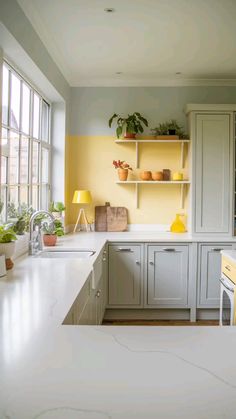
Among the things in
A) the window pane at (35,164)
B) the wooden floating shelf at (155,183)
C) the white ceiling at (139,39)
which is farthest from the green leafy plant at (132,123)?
the window pane at (35,164)

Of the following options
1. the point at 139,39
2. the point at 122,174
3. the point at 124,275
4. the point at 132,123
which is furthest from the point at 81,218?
the point at 139,39

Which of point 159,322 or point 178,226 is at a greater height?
point 178,226

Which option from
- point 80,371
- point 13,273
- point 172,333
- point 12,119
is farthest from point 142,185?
point 80,371

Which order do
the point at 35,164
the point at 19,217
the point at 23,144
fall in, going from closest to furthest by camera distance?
the point at 19,217 → the point at 23,144 → the point at 35,164

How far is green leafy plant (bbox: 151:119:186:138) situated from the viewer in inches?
175

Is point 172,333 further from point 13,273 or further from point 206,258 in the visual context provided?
point 206,258

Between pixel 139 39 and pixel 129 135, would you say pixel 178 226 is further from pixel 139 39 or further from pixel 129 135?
pixel 139 39

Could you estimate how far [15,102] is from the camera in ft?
10.4

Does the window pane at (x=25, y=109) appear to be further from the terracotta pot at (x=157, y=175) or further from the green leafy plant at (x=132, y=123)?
the terracotta pot at (x=157, y=175)

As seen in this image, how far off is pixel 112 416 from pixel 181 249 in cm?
322

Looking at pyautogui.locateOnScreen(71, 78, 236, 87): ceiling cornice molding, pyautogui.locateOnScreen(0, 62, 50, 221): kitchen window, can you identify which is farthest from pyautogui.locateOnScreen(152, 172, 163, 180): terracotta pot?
pyautogui.locateOnScreen(0, 62, 50, 221): kitchen window

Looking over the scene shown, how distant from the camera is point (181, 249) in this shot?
157 inches

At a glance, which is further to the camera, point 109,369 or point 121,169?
point 121,169

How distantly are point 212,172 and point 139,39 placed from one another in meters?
1.53
